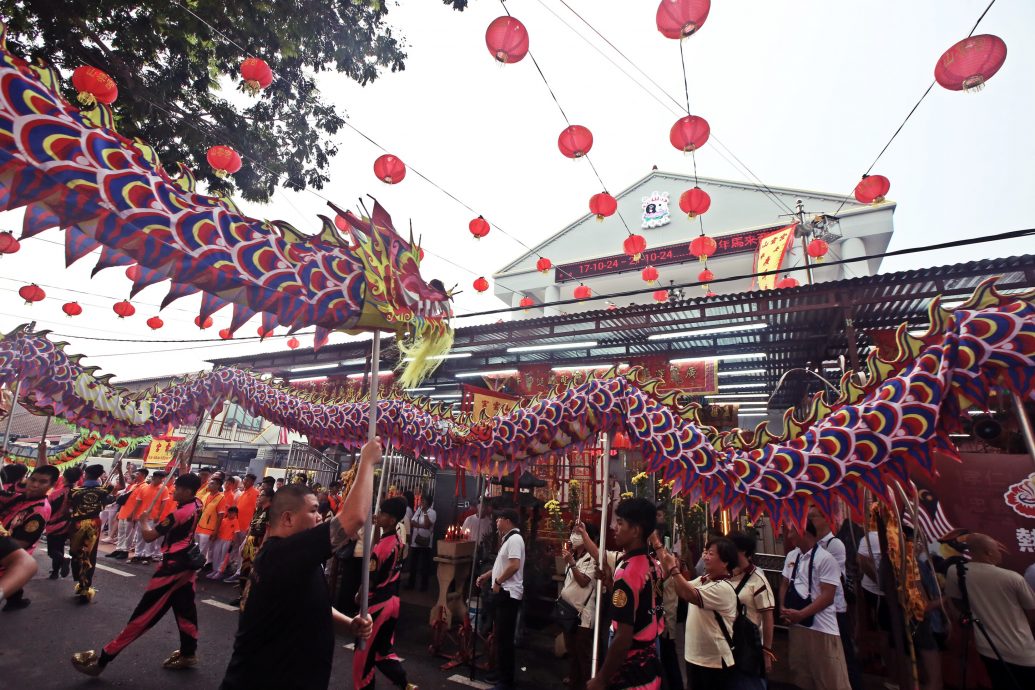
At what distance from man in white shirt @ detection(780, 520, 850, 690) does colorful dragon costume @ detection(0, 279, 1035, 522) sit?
3.29ft

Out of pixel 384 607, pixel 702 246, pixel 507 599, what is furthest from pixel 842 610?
pixel 702 246

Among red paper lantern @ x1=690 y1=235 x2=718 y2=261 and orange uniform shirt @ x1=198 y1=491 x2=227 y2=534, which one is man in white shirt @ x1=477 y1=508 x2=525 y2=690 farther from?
red paper lantern @ x1=690 y1=235 x2=718 y2=261

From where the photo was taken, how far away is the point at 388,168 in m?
6.00

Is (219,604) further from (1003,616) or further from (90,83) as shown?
(1003,616)

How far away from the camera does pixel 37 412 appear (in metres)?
6.20

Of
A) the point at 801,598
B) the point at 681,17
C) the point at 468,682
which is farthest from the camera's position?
the point at 468,682

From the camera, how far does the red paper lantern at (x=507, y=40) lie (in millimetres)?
4134

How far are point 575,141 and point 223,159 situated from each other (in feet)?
13.4

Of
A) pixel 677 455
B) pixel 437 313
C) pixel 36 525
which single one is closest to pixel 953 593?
pixel 677 455

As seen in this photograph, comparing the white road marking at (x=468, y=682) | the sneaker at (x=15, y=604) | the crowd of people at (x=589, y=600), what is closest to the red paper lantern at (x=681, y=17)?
the crowd of people at (x=589, y=600)

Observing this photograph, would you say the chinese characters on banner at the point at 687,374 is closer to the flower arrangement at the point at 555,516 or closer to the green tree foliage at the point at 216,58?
the flower arrangement at the point at 555,516

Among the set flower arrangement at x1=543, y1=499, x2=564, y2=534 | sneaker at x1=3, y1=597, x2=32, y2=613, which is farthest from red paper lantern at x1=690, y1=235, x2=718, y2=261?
sneaker at x1=3, y1=597, x2=32, y2=613

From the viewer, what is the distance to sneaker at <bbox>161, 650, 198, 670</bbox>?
14.3ft

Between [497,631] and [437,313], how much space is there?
328 cm
